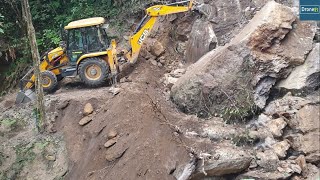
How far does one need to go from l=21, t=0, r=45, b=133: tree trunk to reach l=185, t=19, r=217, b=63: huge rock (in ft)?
14.4

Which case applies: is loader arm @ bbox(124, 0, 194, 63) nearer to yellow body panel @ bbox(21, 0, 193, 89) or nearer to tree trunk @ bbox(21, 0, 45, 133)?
yellow body panel @ bbox(21, 0, 193, 89)

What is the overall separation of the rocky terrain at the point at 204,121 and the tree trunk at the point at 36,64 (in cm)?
34

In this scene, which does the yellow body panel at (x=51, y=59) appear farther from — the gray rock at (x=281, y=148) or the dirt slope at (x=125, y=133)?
the gray rock at (x=281, y=148)

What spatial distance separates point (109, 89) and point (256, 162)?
429 centimetres

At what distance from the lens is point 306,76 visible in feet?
26.4

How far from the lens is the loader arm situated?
10629 mm

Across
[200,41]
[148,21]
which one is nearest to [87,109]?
[148,21]

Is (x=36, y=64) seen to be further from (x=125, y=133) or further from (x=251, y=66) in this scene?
(x=251, y=66)

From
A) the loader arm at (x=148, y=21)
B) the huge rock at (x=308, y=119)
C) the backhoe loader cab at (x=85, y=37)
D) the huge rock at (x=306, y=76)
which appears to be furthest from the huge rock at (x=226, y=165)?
the backhoe loader cab at (x=85, y=37)

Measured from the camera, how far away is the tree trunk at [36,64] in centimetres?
853

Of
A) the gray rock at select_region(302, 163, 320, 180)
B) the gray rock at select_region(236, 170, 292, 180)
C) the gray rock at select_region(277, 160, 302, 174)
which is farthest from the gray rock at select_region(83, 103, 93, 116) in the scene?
the gray rock at select_region(302, 163, 320, 180)

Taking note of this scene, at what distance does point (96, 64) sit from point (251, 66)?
4.06 meters

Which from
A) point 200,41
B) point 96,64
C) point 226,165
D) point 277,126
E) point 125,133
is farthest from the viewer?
point 200,41

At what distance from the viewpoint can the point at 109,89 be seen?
10070mm
